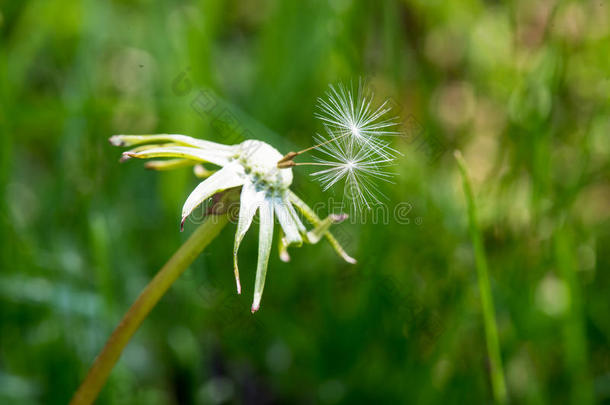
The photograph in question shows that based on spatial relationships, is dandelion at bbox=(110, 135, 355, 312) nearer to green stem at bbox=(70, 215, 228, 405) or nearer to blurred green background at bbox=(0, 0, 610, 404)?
green stem at bbox=(70, 215, 228, 405)

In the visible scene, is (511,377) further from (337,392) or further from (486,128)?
(486,128)

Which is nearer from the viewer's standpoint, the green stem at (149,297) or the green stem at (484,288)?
the green stem at (149,297)

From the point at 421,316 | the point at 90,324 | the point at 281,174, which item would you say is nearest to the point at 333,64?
the point at 421,316

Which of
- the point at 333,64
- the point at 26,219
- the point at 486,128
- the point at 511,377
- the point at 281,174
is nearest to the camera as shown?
the point at 281,174

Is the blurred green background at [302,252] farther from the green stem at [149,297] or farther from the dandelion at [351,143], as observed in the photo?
the green stem at [149,297]

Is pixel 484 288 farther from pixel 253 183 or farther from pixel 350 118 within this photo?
pixel 253 183

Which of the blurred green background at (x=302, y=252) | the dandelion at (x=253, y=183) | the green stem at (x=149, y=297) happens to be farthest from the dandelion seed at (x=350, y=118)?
the blurred green background at (x=302, y=252)
